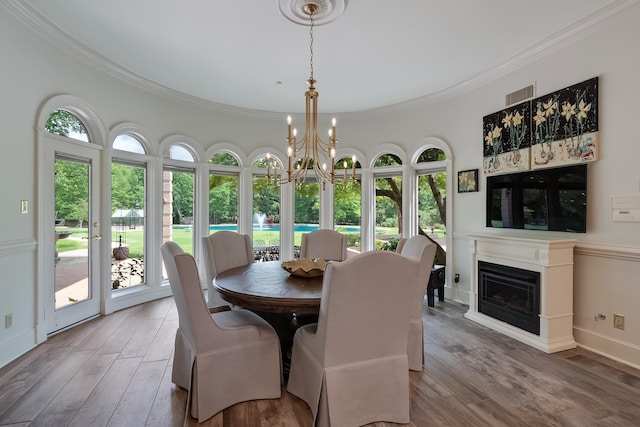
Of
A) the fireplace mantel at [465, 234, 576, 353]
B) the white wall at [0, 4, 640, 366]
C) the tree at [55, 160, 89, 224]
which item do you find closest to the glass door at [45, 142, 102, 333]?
the tree at [55, 160, 89, 224]

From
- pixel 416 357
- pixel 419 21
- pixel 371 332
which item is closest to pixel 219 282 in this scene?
pixel 371 332

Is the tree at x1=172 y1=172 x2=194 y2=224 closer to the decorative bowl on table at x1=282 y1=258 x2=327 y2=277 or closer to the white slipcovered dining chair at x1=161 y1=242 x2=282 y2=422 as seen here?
the decorative bowl on table at x1=282 y1=258 x2=327 y2=277

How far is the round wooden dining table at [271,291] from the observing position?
2072 mm

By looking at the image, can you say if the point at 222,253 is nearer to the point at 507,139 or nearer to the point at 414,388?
the point at 414,388

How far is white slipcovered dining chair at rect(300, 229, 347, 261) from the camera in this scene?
387 cm

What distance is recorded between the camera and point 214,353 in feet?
6.61

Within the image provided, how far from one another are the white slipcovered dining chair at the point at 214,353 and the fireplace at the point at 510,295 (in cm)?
247

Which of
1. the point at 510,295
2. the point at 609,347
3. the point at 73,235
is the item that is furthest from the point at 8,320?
the point at 609,347

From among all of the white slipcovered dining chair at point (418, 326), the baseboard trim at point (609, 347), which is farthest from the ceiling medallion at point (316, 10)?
the baseboard trim at point (609, 347)

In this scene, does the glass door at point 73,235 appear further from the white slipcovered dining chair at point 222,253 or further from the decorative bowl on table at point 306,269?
the decorative bowl on table at point 306,269

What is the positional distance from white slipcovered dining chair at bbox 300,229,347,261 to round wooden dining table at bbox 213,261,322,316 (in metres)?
1.09

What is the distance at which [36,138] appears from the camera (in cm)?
301

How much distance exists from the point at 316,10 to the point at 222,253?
2324 millimetres

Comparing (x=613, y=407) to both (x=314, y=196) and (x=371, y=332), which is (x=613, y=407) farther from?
(x=314, y=196)
